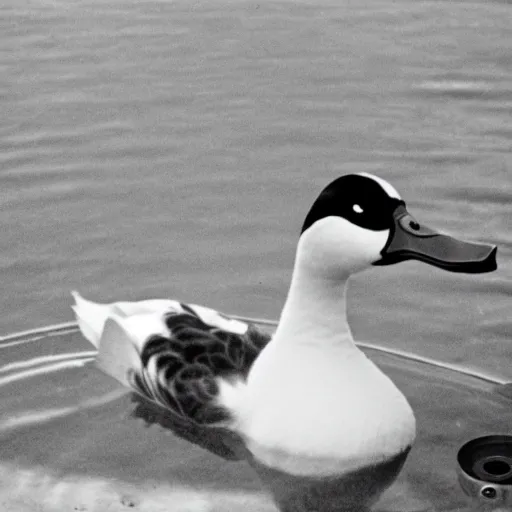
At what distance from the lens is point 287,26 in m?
10.2

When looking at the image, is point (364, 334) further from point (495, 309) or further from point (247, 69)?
point (247, 69)

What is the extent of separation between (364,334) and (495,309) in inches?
24.9

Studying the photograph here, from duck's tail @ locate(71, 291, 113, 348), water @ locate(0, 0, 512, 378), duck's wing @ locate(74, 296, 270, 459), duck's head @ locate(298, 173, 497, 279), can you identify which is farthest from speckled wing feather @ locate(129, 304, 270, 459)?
water @ locate(0, 0, 512, 378)

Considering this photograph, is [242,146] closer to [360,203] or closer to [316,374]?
[316,374]

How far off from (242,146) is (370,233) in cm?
346

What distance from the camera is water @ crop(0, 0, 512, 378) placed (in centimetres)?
671

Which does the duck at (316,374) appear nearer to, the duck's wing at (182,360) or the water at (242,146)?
the duck's wing at (182,360)

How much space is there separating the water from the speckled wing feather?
97 cm

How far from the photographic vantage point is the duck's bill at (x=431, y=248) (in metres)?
4.87

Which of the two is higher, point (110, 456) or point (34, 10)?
point (34, 10)

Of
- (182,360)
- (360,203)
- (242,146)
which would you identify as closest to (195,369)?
(182,360)

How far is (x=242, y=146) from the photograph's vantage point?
833 centimetres

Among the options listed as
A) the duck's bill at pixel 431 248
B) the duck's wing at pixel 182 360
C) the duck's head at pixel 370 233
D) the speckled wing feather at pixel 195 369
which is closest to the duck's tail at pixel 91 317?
the duck's wing at pixel 182 360

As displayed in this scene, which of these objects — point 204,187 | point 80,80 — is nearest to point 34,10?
point 80,80
